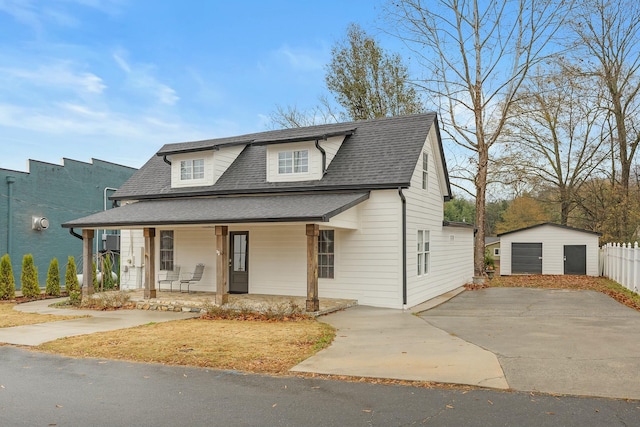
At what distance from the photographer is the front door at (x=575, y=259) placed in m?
26.2

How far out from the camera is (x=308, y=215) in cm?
1138

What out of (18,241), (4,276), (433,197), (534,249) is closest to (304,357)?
(433,197)

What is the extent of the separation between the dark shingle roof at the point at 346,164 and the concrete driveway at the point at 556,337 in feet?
13.3

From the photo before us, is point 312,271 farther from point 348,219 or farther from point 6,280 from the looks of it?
point 6,280

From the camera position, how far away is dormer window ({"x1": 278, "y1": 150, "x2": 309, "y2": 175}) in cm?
1500

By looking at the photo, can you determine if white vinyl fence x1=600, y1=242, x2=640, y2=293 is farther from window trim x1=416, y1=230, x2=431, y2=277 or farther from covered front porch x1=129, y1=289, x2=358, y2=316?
covered front porch x1=129, y1=289, x2=358, y2=316

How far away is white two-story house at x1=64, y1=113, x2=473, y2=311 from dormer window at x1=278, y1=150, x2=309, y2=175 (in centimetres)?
3

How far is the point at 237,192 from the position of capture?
15.4m

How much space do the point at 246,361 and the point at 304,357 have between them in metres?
0.87

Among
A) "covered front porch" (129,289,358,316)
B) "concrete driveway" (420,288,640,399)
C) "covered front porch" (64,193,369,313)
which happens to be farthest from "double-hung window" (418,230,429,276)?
"covered front porch" (64,193,369,313)

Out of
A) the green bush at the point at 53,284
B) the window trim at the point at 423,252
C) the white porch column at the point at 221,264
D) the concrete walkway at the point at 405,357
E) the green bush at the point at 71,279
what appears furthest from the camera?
the green bush at the point at 53,284

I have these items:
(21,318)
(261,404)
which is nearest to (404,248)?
(261,404)

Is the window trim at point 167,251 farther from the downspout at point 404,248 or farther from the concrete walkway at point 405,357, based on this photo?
the concrete walkway at point 405,357

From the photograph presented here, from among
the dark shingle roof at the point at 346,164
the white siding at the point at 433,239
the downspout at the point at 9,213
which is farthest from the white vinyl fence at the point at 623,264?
the downspout at the point at 9,213
